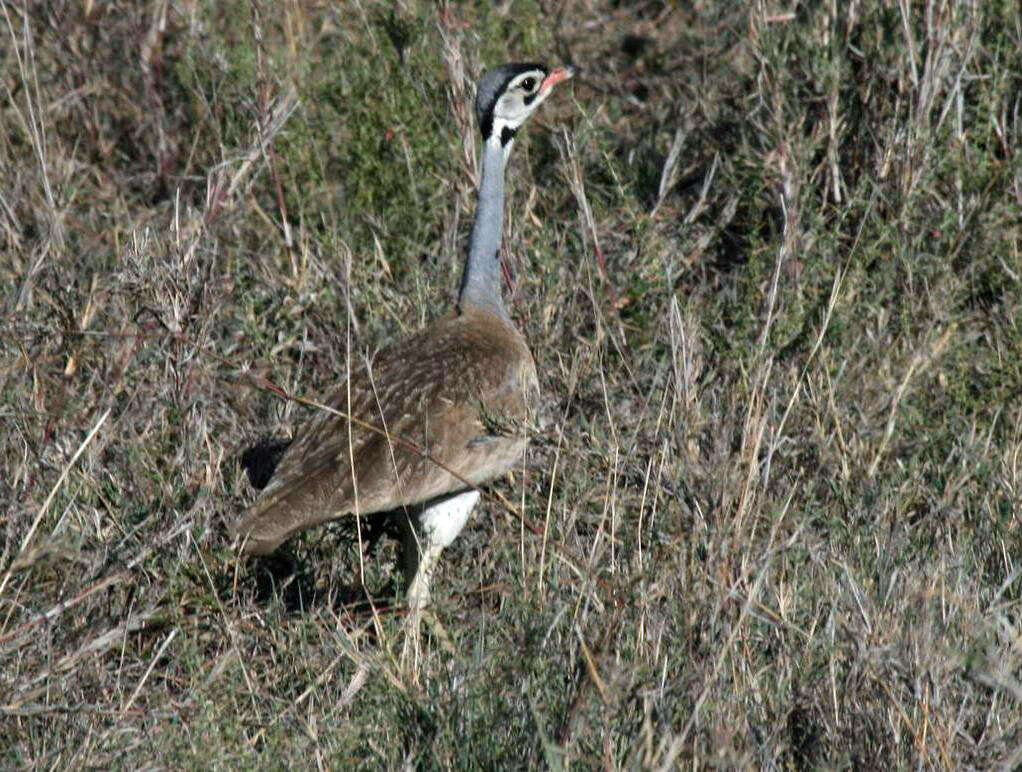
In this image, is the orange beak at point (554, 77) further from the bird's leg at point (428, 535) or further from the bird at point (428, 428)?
the bird's leg at point (428, 535)

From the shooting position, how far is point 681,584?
144 inches

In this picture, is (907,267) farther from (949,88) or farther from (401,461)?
(401,461)

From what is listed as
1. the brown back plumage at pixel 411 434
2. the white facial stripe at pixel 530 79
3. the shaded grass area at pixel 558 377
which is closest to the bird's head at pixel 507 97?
the white facial stripe at pixel 530 79

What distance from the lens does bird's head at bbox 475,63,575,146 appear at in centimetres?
500

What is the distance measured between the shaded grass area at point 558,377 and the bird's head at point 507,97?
0.77ft

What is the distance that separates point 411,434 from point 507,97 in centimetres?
117

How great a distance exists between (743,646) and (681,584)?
0.19 meters

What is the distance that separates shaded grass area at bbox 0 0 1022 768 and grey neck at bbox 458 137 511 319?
25cm

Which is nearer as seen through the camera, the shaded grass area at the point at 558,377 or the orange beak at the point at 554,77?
the shaded grass area at the point at 558,377

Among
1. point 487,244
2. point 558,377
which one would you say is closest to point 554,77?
point 487,244

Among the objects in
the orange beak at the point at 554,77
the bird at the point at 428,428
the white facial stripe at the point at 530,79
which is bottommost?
the bird at the point at 428,428

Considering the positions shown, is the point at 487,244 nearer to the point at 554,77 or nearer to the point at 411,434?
the point at 554,77

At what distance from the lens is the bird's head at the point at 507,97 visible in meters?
5.00

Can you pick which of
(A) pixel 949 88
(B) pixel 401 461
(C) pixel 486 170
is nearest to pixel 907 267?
(A) pixel 949 88
